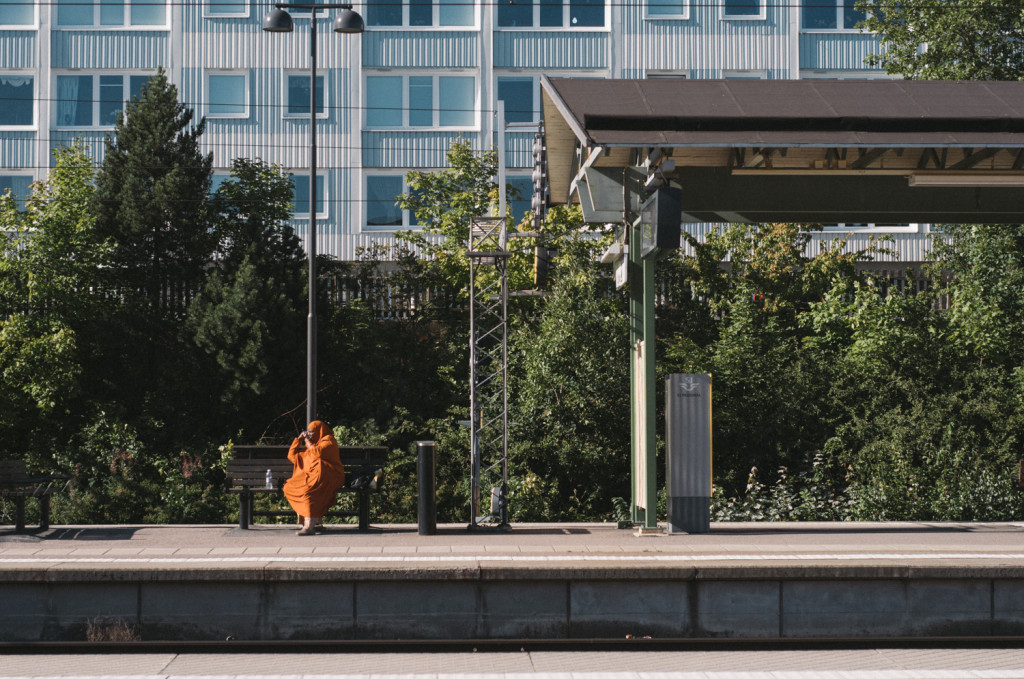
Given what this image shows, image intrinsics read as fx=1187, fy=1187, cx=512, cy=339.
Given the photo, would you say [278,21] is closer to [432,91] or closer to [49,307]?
[49,307]

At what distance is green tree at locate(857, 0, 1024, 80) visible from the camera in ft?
80.6

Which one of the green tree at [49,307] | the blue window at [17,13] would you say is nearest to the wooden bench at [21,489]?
the green tree at [49,307]

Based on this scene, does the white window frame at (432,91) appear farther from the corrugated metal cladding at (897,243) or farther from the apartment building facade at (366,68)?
the corrugated metal cladding at (897,243)

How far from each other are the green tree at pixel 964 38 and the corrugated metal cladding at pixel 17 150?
24.7 m

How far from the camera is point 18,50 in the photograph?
1395 inches

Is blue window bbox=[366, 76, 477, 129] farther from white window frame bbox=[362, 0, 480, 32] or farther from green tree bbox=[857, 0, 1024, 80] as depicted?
green tree bbox=[857, 0, 1024, 80]

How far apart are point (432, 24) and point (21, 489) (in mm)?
23973

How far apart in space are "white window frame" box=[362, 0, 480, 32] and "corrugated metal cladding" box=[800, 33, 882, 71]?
32.5ft

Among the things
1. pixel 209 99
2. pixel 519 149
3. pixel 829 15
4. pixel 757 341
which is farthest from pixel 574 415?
pixel 829 15

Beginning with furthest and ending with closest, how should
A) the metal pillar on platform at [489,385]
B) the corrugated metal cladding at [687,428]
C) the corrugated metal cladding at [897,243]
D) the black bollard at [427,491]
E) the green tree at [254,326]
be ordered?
the corrugated metal cladding at [897,243], the green tree at [254,326], the metal pillar on platform at [489,385], the black bollard at [427,491], the corrugated metal cladding at [687,428]

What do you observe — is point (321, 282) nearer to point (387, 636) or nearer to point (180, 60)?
point (180, 60)

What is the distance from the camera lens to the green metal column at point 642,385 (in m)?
14.0

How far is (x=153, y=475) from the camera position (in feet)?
77.0

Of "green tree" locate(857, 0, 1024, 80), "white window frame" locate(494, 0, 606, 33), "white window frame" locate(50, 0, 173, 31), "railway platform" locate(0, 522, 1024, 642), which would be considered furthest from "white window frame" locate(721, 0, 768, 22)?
"railway platform" locate(0, 522, 1024, 642)
